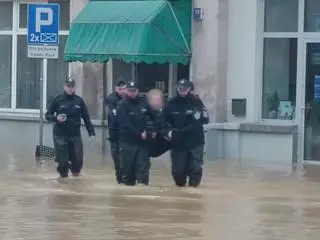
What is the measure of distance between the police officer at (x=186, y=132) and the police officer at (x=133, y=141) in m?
0.44

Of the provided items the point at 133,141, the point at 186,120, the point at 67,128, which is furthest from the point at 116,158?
the point at 186,120

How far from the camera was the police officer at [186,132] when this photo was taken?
1753 centimetres

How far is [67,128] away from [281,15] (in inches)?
243

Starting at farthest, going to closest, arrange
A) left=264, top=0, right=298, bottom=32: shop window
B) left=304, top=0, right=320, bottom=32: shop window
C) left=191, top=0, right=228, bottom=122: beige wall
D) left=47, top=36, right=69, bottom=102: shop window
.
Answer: left=47, top=36, right=69, bottom=102: shop window
left=191, top=0, right=228, bottom=122: beige wall
left=264, top=0, right=298, bottom=32: shop window
left=304, top=0, right=320, bottom=32: shop window

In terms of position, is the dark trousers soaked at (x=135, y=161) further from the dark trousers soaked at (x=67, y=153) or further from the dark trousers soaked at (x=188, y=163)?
the dark trousers soaked at (x=67, y=153)

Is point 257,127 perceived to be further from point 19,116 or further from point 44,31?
point 19,116

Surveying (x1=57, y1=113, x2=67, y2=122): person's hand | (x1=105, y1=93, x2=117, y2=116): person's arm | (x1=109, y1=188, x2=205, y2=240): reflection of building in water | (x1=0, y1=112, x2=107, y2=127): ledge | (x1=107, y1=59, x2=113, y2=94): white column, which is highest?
(x1=107, y1=59, x2=113, y2=94): white column

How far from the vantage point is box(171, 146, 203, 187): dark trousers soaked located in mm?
17594

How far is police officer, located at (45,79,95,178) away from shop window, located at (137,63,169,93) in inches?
223

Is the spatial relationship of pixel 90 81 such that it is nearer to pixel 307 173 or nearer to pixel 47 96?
pixel 47 96

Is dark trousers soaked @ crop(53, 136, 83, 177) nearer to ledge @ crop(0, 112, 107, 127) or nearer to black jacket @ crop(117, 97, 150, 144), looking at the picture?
black jacket @ crop(117, 97, 150, 144)

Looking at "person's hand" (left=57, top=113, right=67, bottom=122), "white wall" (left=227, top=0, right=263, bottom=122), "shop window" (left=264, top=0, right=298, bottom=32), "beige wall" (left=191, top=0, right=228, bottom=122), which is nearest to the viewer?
"person's hand" (left=57, top=113, right=67, bottom=122)

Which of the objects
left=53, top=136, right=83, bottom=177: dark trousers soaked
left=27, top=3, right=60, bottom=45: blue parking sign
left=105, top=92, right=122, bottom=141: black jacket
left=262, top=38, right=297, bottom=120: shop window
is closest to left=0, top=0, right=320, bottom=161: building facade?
left=262, top=38, right=297, bottom=120: shop window

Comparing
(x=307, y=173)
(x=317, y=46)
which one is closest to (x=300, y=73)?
(x=317, y=46)
